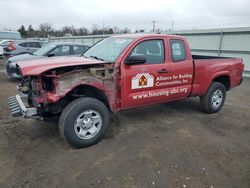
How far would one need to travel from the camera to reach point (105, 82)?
13.6 ft

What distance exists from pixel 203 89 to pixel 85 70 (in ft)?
10.2

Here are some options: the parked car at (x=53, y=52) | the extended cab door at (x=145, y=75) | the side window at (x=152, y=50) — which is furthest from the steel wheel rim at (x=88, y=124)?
the parked car at (x=53, y=52)

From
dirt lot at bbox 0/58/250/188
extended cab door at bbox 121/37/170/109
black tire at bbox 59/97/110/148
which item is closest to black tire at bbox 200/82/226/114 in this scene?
dirt lot at bbox 0/58/250/188

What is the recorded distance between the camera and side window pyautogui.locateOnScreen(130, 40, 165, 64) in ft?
15.2

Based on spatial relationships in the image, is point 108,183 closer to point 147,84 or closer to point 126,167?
point 126,167

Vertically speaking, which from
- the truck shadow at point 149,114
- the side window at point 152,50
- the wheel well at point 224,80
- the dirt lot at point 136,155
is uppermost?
the side window at point 152,50

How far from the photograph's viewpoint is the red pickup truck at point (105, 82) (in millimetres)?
3789

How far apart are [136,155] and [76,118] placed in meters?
1.13

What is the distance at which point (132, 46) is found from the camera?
445cm

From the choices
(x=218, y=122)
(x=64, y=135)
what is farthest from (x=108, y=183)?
(x=218, y=122)

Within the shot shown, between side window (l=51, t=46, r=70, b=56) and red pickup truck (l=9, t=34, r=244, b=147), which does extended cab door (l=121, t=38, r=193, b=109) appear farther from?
side window (l=51, t=46, r=70, b=56)

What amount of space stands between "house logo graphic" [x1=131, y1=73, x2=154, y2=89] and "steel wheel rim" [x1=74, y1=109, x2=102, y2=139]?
→ 2.93 ft

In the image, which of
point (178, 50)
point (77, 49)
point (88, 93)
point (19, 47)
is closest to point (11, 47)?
point (19, 47)

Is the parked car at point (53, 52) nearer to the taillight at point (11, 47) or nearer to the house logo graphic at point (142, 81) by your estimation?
the taillight at point (11, 47)
